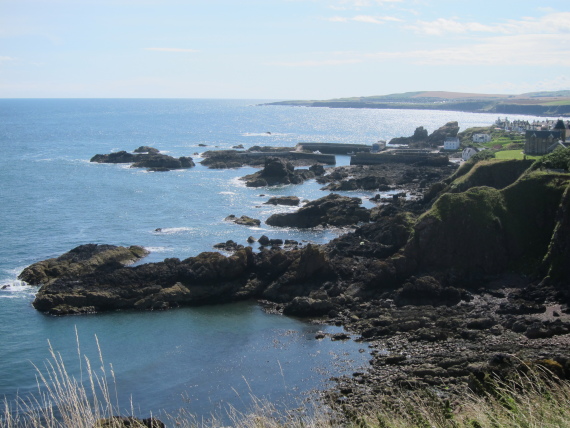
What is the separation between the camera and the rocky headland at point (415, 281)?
28.4 metres

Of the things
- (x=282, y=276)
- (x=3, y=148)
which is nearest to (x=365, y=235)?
(x=282, y=276)

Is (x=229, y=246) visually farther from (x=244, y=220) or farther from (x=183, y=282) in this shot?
(x=244, y=220)

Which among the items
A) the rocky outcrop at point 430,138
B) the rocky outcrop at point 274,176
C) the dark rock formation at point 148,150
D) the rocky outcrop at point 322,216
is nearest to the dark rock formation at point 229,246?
the rocky outcrop at point 322,216

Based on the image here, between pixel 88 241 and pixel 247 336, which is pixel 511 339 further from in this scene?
pixel 88 241

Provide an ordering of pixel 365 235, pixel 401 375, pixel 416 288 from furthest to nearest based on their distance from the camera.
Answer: pixel 365 235 → pixel 416 288 → pixel 401 375

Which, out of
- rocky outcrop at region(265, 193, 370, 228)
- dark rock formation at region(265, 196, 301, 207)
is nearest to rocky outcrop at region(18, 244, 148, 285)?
rocky outcrop at region(265, 193, 370, 228)

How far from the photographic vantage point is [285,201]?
66688mm

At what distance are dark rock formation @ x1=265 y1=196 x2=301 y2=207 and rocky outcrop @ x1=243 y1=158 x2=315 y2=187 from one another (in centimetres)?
1379

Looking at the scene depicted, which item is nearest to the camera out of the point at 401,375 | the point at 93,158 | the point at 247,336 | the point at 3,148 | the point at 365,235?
the point at 401,375

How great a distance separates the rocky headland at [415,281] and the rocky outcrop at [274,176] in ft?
122

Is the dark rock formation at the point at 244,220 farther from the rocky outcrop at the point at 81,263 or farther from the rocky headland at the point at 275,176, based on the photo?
the rocky headland at the point at 275,176

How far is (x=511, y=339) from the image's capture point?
27891 millimetres

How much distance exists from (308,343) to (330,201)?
31.9m

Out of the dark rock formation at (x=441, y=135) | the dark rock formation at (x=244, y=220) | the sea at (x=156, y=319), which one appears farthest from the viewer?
the dark rock formation at (x=441, y=135)
